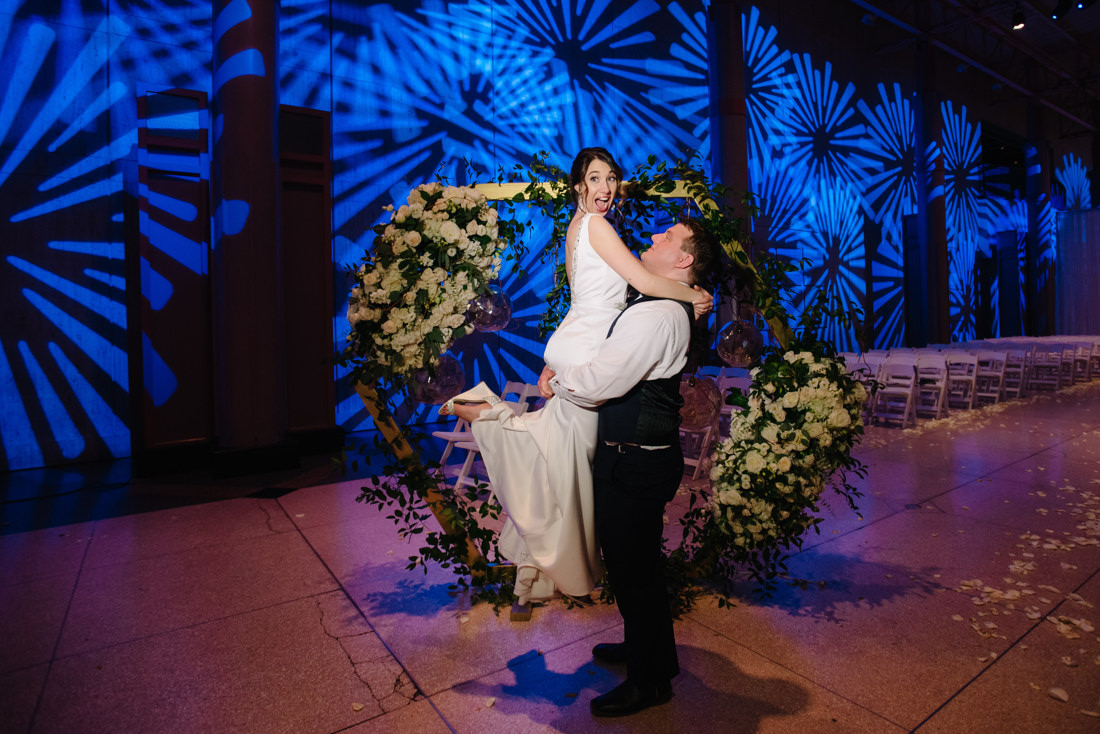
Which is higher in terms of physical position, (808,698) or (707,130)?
(707,130)

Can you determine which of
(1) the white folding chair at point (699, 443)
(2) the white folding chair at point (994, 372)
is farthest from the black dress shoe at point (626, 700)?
(2) the white folding chair at point (994, 372)

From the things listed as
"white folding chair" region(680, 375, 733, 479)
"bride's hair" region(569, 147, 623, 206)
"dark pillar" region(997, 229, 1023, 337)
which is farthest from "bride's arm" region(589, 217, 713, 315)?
"dark pillar" region(997, 229, 1023, 337)

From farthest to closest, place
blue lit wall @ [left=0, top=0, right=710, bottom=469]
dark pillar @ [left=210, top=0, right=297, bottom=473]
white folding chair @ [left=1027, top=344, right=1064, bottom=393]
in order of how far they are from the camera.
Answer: white folding chair @ [left=1027, top=344, right=1064, bottom=393] → blue lit wall @ [left=0, top=0, right=710, bottom=469] → dark pillar @ [left=210, top=0, right=297, bottom=473]

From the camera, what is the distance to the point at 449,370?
2.65 m

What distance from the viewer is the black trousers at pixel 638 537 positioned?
1.92 meters

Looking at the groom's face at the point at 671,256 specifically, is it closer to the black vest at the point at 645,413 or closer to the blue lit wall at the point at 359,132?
the black vest at the point at 645,413

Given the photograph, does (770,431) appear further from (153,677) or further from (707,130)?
(707,130)

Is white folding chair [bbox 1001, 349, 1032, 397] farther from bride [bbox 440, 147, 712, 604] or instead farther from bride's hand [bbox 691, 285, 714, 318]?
bride [bbox 440, 147, 712, 604]

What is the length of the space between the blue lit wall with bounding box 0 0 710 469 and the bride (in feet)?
9.89

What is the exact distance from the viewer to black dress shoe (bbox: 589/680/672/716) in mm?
1978

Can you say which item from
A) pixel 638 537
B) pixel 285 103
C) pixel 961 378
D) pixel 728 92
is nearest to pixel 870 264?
pixel 728 92

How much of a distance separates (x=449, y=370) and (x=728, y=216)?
1.52 meters

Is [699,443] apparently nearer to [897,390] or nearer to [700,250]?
[897,390]

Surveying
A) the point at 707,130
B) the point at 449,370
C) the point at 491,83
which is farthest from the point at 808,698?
the point at 707,130
